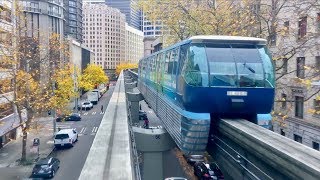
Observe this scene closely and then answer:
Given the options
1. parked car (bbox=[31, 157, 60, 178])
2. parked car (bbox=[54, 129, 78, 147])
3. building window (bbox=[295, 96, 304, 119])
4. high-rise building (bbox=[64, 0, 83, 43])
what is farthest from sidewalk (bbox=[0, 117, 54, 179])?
high-rise building (bbox=[64, 0, 83, 43])

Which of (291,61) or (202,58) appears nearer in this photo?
(202,58)

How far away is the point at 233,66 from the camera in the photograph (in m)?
8.93

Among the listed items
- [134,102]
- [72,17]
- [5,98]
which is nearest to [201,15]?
[134,102]

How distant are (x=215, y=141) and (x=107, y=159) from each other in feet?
10.9

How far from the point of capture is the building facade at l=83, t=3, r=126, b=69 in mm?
147125

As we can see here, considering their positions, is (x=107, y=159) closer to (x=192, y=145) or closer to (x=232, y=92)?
(x=192, y=145)

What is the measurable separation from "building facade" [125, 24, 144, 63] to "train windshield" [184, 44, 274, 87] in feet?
510

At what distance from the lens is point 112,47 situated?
502ft

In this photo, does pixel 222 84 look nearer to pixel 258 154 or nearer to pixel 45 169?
pixel 258 154

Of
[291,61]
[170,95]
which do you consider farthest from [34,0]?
[170,95]

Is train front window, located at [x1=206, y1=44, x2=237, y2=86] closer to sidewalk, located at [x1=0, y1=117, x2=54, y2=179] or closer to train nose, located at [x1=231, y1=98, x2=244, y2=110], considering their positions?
train nose, located at [x1=231, y1=98, x2=244, y2=110]

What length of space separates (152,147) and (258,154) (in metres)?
7.44

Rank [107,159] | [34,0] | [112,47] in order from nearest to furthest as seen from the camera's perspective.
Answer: [107,159]
[34,0]
[112,47]

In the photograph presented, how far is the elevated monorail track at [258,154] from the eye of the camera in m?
5.11
